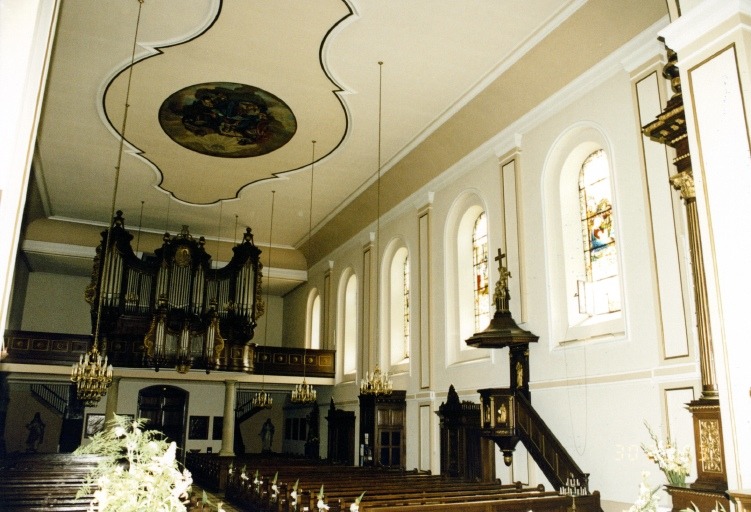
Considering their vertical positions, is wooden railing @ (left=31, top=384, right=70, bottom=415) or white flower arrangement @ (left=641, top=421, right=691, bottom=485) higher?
wooden railing @ (left=31, top=384, right=70, bottom=415)

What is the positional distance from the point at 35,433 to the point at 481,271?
53.2 feet

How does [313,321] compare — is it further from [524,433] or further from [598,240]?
[598,240]

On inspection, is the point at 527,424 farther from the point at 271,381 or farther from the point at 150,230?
the point at 150,230

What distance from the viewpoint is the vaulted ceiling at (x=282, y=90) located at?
9422mm

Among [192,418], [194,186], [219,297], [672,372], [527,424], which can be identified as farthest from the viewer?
[192,418]

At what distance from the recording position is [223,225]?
19.9 meters

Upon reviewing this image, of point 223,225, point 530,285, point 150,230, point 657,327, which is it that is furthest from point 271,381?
point 657,327

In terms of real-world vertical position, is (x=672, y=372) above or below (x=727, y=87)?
below

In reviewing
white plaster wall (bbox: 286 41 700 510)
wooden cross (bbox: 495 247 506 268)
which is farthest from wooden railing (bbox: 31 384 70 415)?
wooden cross (bbox: 495 247 506 268)

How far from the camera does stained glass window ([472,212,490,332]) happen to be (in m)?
12.7

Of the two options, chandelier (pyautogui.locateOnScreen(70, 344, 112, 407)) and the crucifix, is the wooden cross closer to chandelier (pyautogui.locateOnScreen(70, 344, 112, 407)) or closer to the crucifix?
the crucifix

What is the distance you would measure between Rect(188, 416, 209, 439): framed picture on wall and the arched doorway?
10.0 inches

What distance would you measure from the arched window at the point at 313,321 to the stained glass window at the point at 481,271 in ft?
31.3

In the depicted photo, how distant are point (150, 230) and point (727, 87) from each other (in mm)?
18041
